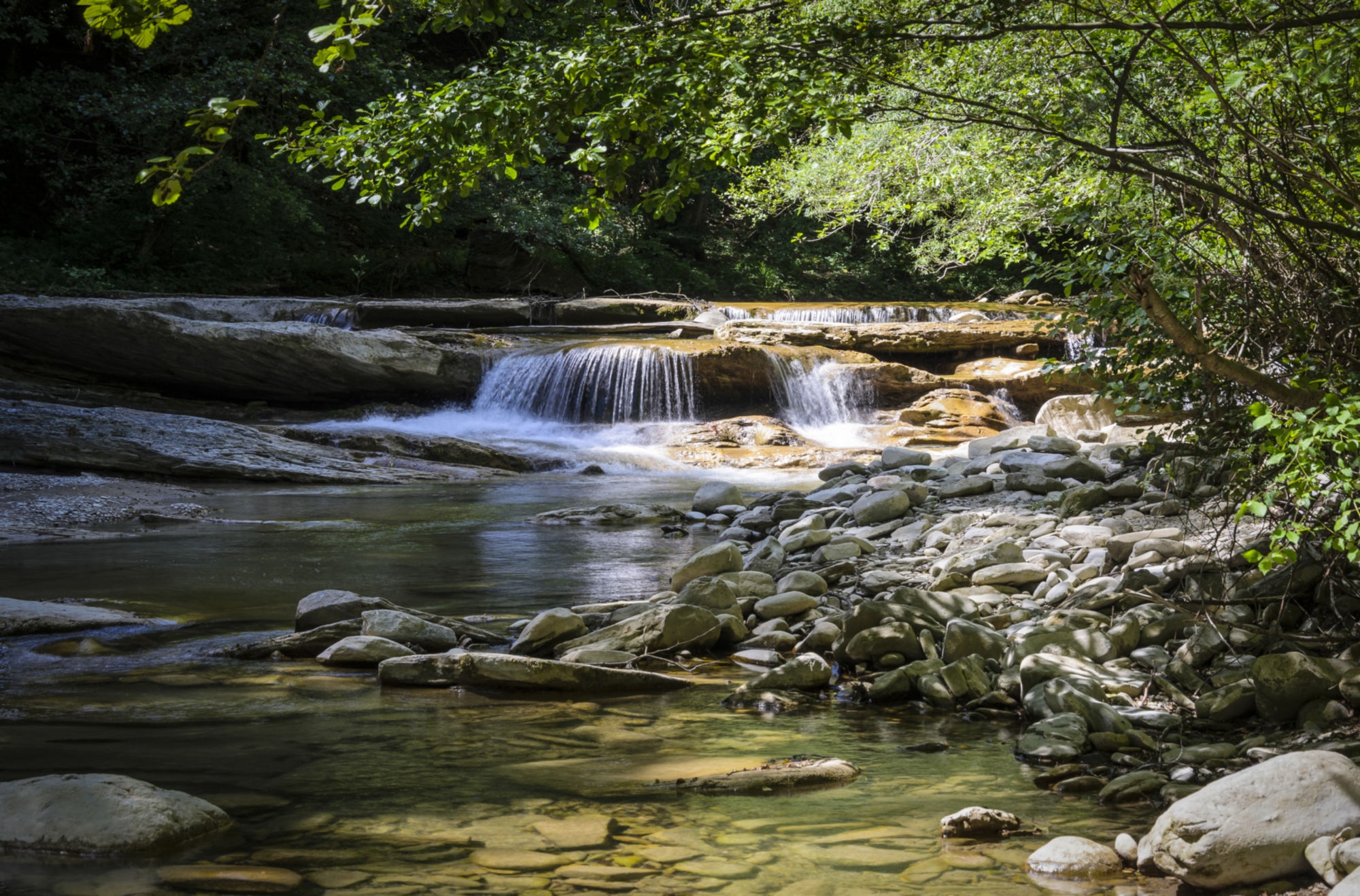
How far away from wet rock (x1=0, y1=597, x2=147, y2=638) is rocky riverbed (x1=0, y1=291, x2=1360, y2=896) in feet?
0.07

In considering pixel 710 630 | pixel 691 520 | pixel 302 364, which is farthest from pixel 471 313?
pixel 710 630

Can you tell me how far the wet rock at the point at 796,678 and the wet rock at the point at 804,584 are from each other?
1156 millimetres

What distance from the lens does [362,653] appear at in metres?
4.32

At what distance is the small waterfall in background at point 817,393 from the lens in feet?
53.6

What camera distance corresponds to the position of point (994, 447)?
9070 millimetres

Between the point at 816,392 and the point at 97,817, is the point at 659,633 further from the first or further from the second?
the point at 816,392

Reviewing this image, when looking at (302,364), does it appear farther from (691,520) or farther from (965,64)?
(965,64)

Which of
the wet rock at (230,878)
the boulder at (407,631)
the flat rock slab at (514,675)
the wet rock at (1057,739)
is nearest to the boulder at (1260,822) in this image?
the wet rock at (1057,739)

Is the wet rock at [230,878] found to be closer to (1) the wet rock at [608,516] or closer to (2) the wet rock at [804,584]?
(2) the wet rock at [804,584]

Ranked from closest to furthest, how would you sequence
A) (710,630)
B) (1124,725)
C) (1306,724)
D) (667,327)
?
(1306,724) → (1124,725) → (710,630) → (667,327)

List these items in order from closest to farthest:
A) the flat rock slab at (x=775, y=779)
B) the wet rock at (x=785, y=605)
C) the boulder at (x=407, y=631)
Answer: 1. the flat rock slab at (x=775, y=779)
2. the boulder at (x=407, y=631)
3. the wet rock at (x=785, y=605)

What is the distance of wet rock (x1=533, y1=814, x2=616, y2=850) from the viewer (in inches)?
100

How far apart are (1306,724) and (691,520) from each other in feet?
20.0

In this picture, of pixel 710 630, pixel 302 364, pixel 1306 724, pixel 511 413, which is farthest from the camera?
pixel 511 413
